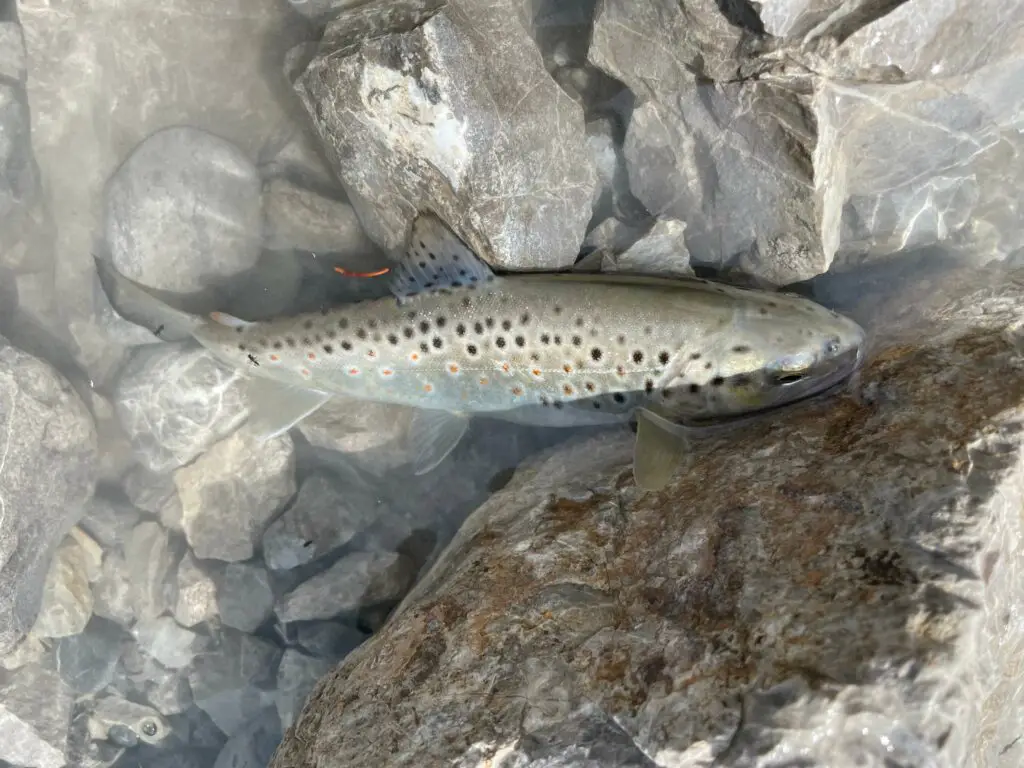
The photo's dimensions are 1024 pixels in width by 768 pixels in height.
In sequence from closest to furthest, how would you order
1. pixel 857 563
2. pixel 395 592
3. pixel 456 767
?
pixel 857 563, pixel 456 767, pixel 395 592

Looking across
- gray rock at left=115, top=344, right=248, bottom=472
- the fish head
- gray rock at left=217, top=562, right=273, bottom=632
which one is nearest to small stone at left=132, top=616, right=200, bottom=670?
gray rock at left=217, top=562, right=273, bottom=632

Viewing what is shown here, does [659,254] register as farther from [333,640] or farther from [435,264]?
[333,640]

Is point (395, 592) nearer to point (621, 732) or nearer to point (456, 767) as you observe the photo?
point (456, 767)

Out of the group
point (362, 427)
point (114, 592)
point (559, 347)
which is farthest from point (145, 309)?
point (559, 347)

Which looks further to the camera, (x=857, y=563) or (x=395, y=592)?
(x=395, y=592)

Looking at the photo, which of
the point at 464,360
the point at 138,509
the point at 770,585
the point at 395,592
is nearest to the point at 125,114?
the point at 138,509
